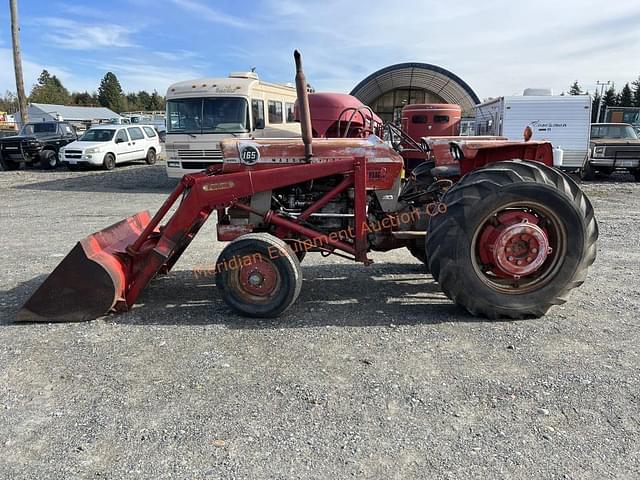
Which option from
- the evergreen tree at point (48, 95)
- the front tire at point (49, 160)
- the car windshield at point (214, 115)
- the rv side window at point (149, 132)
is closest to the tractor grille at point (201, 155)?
the car windshield at point (214, 115)

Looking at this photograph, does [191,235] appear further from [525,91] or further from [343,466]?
[525,91]

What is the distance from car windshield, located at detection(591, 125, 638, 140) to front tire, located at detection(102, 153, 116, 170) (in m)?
16.6

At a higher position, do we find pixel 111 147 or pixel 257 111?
pixel 257 111

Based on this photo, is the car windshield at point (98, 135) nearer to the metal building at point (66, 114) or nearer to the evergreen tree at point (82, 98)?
the metal building at point (66, 114)

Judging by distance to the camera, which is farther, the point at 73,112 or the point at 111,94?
the point at 111,94

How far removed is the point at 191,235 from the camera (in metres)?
4.50

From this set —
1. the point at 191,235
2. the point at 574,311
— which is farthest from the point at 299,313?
the point at 574,311

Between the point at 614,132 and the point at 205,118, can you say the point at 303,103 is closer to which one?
the point at 205,118

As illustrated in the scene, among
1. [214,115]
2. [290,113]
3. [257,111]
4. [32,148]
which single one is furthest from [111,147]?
[257,111]

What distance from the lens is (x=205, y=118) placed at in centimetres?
1226

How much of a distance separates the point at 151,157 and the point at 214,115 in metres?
9.21

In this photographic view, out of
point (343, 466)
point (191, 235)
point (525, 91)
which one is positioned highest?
point (525, 91)

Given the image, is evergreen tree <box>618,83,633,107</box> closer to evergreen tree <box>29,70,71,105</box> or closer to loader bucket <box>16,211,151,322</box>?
loader bucket <box>16,211,151,322</box>

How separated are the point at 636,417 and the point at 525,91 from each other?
1610 centimetres
